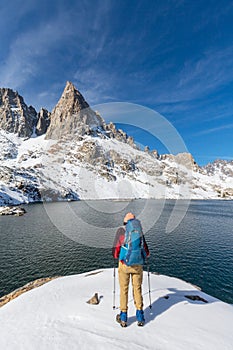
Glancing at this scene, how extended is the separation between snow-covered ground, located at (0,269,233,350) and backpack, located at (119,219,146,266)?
2472 mm

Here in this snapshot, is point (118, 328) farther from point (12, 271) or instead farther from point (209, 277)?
point (12, 271)

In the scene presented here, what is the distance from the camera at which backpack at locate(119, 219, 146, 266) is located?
7.40 m

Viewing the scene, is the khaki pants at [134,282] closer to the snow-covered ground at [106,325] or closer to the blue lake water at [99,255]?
the snow-covered ground at [106,325]

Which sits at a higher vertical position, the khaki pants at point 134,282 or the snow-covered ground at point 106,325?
the khaki pants at point 134,282

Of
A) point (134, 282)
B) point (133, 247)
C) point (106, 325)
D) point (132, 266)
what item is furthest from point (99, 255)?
point (133, 247)

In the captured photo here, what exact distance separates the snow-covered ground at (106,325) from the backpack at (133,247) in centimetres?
247

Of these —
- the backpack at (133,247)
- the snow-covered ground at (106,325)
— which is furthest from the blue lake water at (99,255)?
the backpack at (133,247)

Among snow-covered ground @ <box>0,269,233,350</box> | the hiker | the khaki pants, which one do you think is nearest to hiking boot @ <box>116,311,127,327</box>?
the hiker

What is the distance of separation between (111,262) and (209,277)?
42.4ft

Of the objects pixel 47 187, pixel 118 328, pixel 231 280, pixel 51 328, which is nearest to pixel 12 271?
pixel 51 328

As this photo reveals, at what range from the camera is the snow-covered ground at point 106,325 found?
6.19m

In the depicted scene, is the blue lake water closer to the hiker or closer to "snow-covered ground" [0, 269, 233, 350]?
"snow-covered ground" [0, 269, 233, 350]

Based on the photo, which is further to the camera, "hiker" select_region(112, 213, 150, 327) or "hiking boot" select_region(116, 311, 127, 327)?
"hiker" select_region(112, 213, 150, 327)

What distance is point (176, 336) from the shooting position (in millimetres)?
6547
